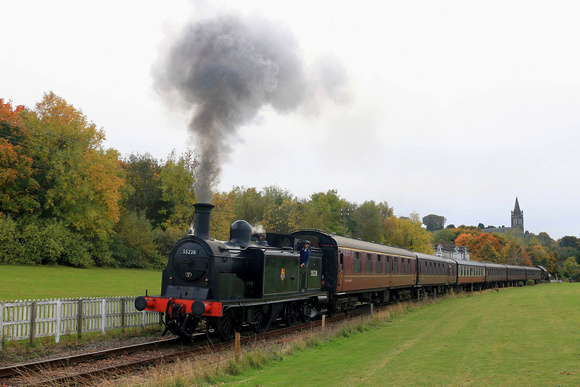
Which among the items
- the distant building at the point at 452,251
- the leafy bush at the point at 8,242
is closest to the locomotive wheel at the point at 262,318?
the leafy bush at the point at 8,242

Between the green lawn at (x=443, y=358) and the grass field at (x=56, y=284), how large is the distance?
12.3m

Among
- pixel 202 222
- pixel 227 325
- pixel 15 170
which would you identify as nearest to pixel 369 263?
pixel 227 325

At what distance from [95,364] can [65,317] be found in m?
3.32

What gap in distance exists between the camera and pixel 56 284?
23.6 metres

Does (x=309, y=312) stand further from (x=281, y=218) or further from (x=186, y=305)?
(x=281, y=218)

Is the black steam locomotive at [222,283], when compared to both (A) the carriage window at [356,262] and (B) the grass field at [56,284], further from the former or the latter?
(B) the grass field at [56,284]

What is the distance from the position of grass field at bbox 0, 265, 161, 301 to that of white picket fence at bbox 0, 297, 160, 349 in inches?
232

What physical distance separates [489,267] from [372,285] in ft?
100

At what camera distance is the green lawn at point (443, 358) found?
8.22 metres

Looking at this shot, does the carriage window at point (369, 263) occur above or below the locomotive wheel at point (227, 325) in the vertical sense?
above

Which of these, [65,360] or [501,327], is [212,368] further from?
[501,327]

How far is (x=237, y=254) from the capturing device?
13023 mm

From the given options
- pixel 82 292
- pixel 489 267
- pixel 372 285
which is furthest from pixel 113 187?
pixel 489 267

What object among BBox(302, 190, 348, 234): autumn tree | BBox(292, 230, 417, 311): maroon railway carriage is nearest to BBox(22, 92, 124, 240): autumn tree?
BBox(292, 230, 417, 311): maroon railway carriage
